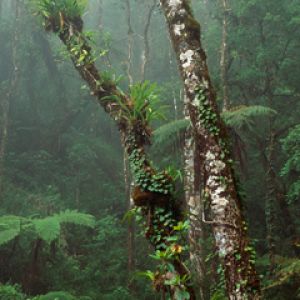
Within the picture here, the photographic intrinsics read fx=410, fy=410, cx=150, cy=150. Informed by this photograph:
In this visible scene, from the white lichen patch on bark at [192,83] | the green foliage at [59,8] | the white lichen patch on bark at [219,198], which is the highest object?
the green foliage at [59,8]

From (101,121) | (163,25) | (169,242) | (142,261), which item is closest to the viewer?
(169,242)

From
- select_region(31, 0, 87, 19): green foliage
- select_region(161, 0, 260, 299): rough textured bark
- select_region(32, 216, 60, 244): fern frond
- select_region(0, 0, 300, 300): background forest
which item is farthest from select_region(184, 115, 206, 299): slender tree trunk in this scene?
select_region(161, 0, 260, 299): rough textured bark

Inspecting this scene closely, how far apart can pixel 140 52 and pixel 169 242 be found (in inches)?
805

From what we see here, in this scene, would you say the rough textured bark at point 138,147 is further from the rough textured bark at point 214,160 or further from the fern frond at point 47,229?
the fern frond at point 47,229

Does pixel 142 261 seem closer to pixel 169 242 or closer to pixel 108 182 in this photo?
pixel 108 182

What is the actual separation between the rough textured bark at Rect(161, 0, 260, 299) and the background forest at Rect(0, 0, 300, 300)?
0.38 m

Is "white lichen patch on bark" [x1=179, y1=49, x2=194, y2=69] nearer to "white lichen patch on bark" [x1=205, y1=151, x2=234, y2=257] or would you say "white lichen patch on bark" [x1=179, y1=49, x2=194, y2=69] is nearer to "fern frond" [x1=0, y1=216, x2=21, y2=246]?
"white lichen patch on bark" [x1=205, y1=151, x2=234, y2=257]

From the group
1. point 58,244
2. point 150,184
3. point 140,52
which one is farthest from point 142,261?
point 140,52

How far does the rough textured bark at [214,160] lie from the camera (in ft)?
11.9

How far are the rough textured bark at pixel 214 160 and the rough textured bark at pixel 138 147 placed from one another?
0.46m

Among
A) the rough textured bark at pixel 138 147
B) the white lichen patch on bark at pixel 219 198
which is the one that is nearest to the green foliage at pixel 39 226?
the rough textured bark at pixel 138 147

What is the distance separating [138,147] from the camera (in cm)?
490

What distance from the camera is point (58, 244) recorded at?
34.1ft

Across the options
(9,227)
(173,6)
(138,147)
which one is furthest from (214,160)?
(9,227)
